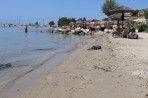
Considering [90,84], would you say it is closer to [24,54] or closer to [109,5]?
[24,54]

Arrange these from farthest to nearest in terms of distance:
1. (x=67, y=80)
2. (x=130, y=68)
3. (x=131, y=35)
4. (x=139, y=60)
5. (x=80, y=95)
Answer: (x=131, y=35)
(x=139, y=60)
(x=130, y=68)
(x=67, y=80)
(x=80, y=95)

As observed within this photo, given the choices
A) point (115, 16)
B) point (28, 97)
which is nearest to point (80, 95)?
point (28, 97)

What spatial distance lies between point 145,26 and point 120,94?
120 ft

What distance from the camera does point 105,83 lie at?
8273mm

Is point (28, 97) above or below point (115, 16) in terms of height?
below

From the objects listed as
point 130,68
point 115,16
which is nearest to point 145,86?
point 130,68

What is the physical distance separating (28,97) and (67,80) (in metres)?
1.71

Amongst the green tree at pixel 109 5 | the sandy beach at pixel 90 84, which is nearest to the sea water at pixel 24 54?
the sandy beach at pixel 90 84

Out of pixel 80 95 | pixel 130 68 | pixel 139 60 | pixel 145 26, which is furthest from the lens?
pixel 145 26

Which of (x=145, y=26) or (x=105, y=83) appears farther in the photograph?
(x=145, y=26)

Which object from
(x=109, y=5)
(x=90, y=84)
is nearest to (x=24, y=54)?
(x=90, y=84)

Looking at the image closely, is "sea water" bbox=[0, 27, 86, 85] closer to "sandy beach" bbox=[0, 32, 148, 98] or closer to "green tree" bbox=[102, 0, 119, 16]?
"sandy beach" bbox=[0, 32, 148, 98]

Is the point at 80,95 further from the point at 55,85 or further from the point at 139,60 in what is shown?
the point at 139,60

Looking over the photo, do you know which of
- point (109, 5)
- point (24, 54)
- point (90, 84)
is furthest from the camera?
point (109, 5)
